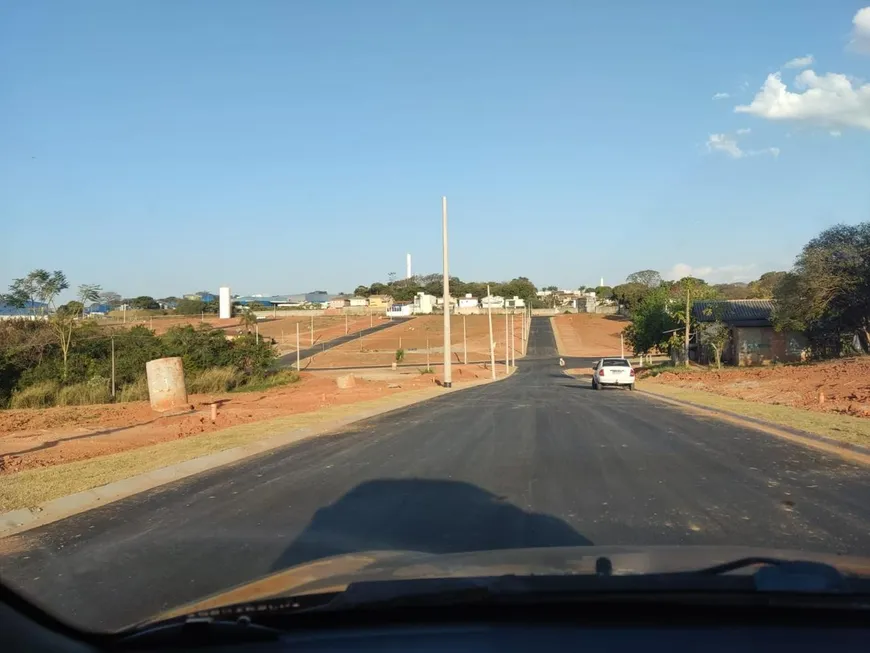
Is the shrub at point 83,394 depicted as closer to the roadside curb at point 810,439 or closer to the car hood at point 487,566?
the roadside curb at point 810,439

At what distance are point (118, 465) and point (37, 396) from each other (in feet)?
71.4

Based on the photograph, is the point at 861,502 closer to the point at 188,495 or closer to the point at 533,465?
the point at 533,465

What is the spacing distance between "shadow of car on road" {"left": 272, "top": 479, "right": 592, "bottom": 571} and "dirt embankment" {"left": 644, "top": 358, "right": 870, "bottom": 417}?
44.3 feet

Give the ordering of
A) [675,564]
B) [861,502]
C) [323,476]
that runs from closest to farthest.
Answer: [675,564], [861,502], [323,476]

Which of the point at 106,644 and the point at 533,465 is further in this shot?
the point at 533,465

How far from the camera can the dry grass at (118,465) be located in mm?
9938

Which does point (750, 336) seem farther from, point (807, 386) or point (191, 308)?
point (191, 308)

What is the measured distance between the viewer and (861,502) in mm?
8391

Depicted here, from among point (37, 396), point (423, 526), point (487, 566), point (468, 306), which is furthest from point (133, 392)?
point (468, 306)

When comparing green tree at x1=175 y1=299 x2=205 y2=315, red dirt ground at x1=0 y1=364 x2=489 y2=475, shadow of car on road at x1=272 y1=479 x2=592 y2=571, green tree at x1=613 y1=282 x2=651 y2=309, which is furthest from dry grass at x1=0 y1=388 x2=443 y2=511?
green tree at x1=175 y1=299 x2=205 y2=315

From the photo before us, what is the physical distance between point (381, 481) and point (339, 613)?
23.4 feet

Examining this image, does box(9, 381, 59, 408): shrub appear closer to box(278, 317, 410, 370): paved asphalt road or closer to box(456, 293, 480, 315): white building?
Result: box(278, 317, 410, 370): paved asphalt road

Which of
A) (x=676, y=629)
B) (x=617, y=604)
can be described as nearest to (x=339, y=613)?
(x=617, y=604)

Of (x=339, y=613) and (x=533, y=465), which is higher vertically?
(x=339, y=613)
